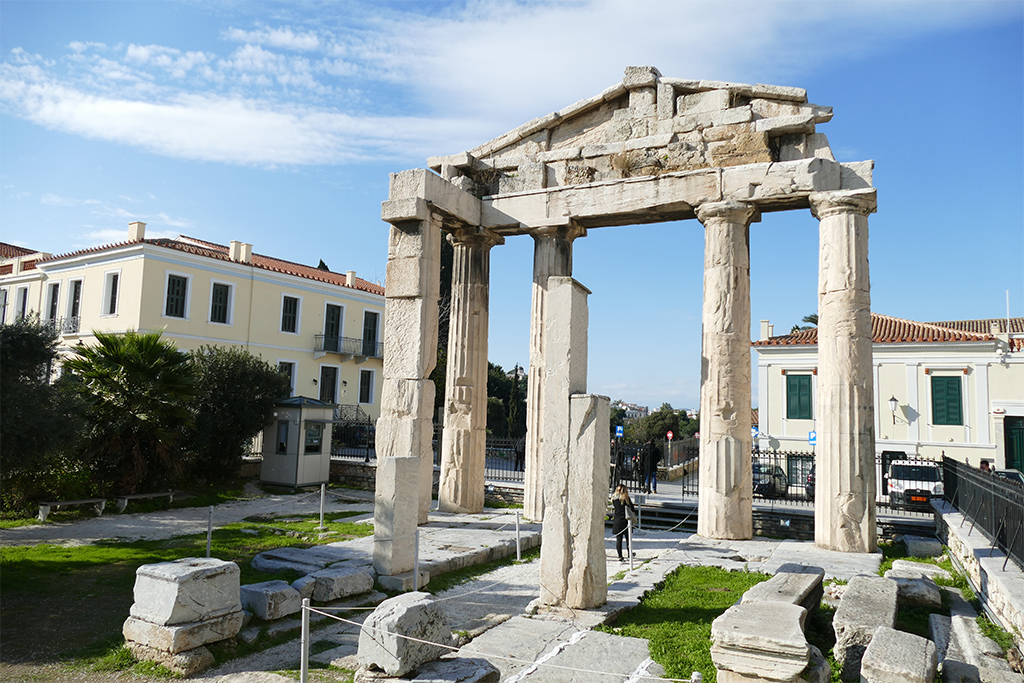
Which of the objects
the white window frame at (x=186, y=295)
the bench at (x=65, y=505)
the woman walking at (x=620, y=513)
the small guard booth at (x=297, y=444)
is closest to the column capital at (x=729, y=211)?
the woman walking at (x=620, y=513)

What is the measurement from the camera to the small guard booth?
1727 cm

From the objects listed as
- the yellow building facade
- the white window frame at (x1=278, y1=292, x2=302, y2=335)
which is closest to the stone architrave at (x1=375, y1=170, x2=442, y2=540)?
the yellow building facade

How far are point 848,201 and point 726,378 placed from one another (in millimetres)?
3323

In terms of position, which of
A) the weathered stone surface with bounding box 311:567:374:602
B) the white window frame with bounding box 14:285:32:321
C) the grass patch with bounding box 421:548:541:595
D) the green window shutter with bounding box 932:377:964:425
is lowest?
the grass patch with bounding box 421:548:541:595

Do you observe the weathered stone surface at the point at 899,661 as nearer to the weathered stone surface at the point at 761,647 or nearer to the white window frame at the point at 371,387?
the weathered stone surface at the point at 761,647

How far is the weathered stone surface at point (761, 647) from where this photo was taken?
4637 millimetres

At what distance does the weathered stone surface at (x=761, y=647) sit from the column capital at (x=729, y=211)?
780cm

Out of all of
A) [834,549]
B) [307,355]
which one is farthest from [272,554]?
[307,355]

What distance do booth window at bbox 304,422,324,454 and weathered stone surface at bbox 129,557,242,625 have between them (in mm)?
11251

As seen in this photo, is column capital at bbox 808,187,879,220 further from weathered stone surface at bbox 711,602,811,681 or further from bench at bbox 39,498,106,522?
bench at bbox 39,498,106,522

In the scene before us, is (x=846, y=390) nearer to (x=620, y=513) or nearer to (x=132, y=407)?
(x=620, y=513)

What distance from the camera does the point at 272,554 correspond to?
29.8 feet

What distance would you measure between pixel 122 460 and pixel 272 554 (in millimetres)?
7107

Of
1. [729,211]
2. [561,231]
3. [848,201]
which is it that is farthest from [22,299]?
[848,201]
